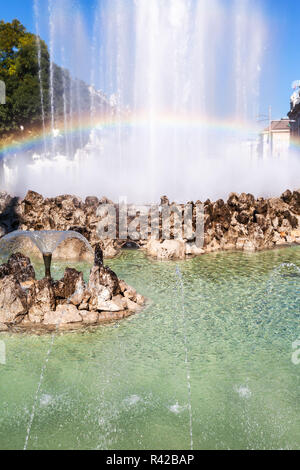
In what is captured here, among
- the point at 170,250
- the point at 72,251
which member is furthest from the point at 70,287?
the point at 170,250

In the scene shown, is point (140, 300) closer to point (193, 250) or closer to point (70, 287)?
point (70, 287)

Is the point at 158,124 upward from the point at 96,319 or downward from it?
upward

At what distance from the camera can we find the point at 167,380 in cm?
709

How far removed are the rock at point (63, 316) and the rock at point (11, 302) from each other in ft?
2.25

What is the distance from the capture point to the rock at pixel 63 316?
968cm

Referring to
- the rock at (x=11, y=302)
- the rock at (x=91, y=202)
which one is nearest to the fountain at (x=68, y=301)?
the rock at (x=11, y=302)

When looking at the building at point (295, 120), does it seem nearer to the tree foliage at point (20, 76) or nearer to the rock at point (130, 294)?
the tree foliage at point (20, 76)

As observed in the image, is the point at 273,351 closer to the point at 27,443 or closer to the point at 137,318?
the point at 137,318

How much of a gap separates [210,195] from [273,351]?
20.3 meters

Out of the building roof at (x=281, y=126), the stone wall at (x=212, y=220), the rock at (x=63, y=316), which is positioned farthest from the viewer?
the building roof at (x=281, y=126)

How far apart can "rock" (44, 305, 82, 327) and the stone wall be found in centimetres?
717

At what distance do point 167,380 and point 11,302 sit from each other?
457 centimetres

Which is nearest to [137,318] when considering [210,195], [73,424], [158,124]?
[73,424]
